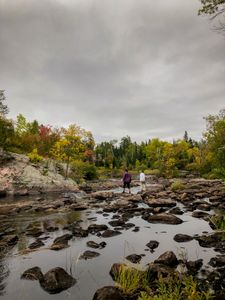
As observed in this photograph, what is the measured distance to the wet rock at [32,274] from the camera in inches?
291

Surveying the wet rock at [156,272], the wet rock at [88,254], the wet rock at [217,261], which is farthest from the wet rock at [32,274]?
the wet rock at [217,261]

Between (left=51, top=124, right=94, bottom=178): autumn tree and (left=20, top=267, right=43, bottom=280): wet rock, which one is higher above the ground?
(left=51, top=124, right=94, bottom=178): autumn tree

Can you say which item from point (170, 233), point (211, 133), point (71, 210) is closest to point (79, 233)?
point (170, 233)

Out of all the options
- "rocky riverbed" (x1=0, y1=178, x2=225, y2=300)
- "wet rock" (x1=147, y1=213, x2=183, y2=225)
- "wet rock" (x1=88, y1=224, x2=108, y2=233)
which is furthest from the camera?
"wet rock" (x1=147, y1=213, x2=183, y2=225)

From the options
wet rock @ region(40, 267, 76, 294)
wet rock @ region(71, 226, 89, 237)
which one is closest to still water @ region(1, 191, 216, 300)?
wet rock @ region(40, 267, 76, 294)

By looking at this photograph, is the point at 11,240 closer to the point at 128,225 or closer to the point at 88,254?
the point at 88,254

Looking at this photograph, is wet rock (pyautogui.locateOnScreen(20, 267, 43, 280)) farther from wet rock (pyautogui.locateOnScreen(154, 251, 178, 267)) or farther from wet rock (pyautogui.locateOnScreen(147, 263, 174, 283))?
wet rock (pyautogui.locateOnScreen(154, 251, 178, 267))

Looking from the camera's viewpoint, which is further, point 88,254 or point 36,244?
point 36,244

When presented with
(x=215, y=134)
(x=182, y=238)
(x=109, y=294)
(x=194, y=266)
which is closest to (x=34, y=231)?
(x=182, y=238)

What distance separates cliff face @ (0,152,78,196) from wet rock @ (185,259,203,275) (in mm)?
26790

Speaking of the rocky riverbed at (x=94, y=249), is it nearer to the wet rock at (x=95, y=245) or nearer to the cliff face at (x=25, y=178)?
the wet rock at (x=95, y=245)

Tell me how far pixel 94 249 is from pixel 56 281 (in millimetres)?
3013

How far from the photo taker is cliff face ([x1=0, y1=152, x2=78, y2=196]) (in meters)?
32.8

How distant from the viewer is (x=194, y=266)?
763cm
